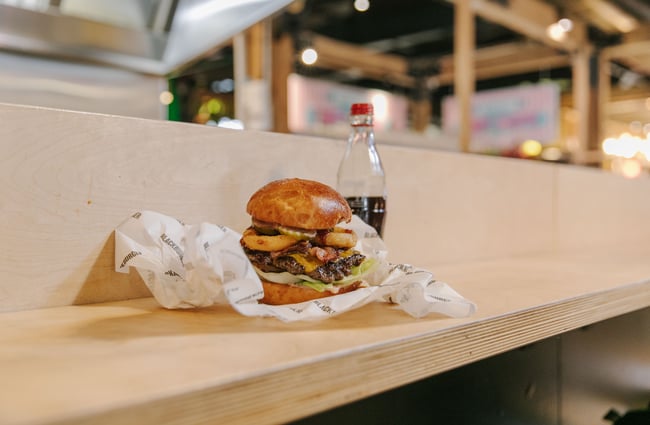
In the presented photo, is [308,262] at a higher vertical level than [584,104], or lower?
lower

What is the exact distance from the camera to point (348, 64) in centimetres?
711

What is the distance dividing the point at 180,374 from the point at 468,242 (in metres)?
1.29

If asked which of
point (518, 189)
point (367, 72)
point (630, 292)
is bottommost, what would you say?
point (630, 292)

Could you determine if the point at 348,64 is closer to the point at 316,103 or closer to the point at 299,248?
the point at 316,103

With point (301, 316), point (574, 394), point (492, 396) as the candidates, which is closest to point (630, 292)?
point (574, 394)

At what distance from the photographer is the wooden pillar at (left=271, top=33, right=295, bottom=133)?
3.89m

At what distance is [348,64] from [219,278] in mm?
6681

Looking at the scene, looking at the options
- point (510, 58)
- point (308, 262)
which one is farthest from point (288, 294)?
point (510, 58)

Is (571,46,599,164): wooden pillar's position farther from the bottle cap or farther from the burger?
the burger

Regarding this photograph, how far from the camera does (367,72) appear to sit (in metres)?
8.15

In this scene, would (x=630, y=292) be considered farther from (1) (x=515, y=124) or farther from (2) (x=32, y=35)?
(1) (x=515, y=124)

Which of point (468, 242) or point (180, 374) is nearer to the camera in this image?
point (180, 374)

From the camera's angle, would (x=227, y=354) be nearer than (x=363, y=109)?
Yes

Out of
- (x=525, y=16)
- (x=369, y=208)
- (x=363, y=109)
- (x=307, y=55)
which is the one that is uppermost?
(x=525, y=16)
